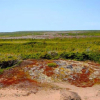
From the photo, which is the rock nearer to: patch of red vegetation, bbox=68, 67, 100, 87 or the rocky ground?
the rocky ground

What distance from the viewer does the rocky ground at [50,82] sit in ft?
28.9

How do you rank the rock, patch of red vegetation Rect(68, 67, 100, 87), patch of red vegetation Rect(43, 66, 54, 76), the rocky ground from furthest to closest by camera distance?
1. patch of red vegetation Rect(43, 66, 54, 76)
2. patch of red vegetation Rect(68, 67, 100, 87)
3. the rocky ground
4. the rock

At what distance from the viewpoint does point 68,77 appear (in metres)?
11.2

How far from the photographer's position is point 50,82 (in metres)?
10.5

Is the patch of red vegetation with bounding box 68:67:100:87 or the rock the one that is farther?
the patch of red vegetation with bounding box 68:67:100:87

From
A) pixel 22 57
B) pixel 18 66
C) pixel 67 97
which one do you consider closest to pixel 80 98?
pixel 67 97

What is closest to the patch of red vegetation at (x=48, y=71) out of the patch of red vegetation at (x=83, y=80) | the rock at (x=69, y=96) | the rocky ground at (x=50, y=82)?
the rocky ground at (x=50, y=82)

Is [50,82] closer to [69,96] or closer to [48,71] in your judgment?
[48,71]

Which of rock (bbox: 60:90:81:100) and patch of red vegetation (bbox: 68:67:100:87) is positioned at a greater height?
patch of red vegetation (bbox: 68:67:100:87)

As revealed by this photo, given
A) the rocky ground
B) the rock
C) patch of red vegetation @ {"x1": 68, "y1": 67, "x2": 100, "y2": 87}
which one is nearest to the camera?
the rock

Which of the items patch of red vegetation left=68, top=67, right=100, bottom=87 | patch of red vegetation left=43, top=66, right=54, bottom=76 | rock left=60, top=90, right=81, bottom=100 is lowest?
rock left=60, top=90, right=81, bottom=100

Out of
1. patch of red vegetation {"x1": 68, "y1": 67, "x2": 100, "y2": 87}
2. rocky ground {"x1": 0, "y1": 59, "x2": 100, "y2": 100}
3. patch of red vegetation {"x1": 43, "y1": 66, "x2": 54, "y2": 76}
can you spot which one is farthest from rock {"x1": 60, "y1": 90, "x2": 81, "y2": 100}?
patch of red vegetation {"x1": 43, "y1": 66, "x2": 54, "y2": 76}

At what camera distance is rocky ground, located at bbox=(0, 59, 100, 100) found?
8.80 meters

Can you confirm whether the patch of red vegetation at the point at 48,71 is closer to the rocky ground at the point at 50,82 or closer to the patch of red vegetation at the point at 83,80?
the rocky ground at the point at 50,82
